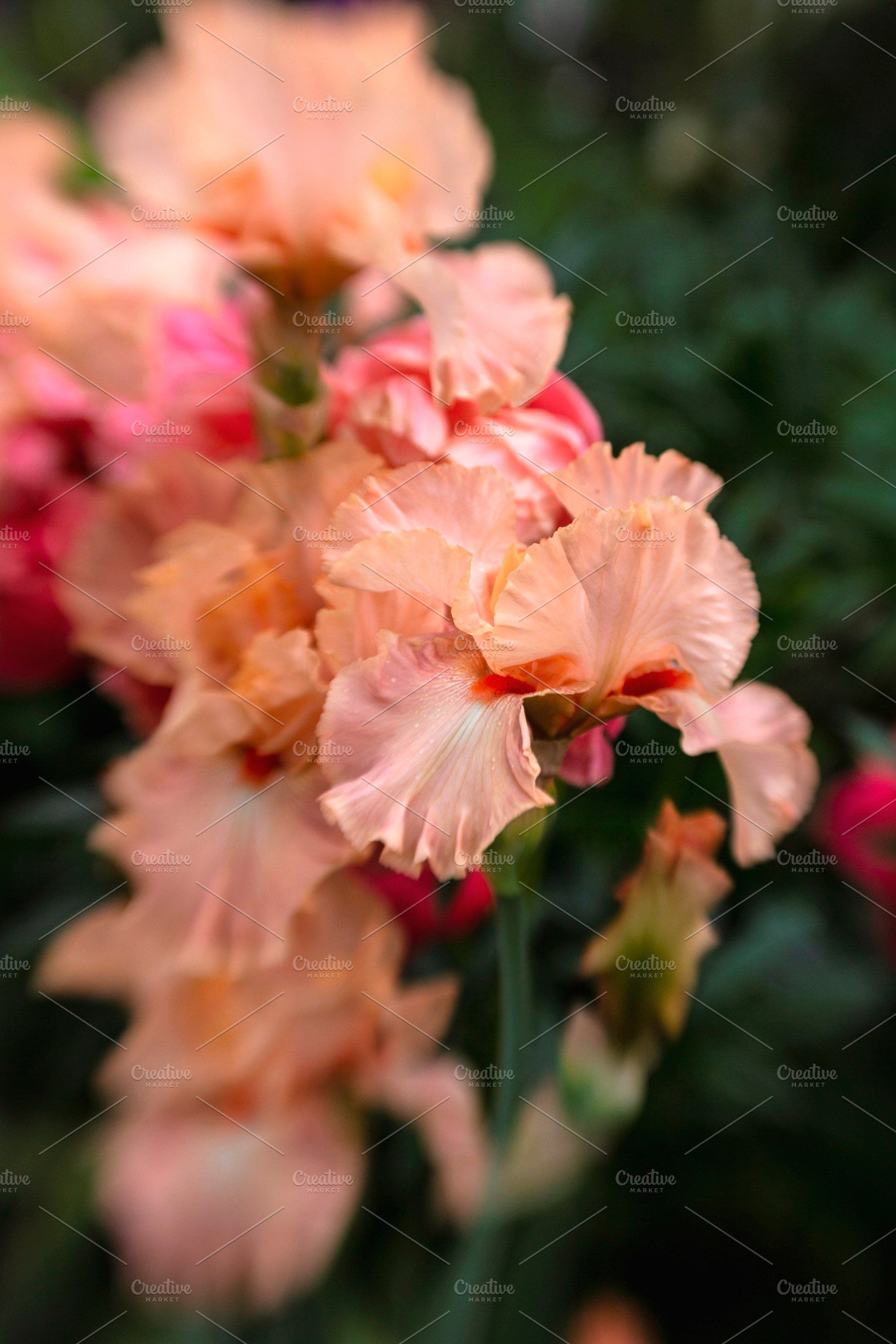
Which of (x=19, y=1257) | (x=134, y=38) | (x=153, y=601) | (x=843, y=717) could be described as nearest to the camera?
(x=153, y=601)

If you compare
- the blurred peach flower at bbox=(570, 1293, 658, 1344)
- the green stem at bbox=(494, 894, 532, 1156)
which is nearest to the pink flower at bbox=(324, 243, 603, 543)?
the green stem at bbox=(494, 894, 532, 1156)

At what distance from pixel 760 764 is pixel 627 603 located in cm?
7

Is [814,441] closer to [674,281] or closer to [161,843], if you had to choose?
[674,281]

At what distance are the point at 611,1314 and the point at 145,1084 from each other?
10.6 inches

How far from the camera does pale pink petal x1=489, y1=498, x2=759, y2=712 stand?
220 mm

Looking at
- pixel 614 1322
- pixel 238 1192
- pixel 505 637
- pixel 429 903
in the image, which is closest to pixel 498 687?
pixel 505 637

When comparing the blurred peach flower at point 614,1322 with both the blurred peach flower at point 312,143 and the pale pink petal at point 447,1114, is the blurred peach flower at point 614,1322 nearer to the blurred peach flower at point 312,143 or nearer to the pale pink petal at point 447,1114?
the pale pink petal at point 447,1114

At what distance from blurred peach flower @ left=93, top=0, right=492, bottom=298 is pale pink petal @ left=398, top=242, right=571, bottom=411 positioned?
19 millimetres

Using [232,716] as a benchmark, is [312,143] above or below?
above

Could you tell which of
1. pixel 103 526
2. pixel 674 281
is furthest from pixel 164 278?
pixel 674 281

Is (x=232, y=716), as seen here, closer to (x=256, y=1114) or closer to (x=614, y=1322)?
(x=256, y=1114)

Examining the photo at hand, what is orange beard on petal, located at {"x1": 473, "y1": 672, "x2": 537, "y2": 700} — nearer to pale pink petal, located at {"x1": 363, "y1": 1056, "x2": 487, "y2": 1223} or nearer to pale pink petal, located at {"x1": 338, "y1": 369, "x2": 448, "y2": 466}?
pale pink petal, located at {"x1": 338, "y1": 369, "x2": 448, "y2": 466}

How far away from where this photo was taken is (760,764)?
27cm

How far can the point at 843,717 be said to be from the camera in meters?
0.39
